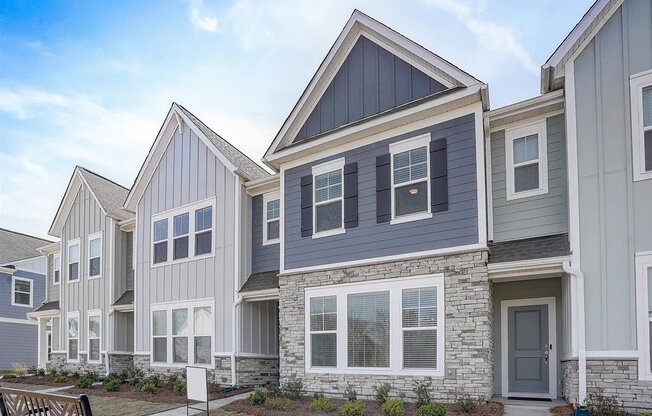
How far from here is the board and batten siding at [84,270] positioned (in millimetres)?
19094

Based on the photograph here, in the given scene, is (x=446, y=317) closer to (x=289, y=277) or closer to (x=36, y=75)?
(x=289, y=277)

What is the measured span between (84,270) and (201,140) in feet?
26.6

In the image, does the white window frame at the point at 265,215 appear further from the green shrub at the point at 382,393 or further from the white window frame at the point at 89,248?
the white window frame at the point at 89,248

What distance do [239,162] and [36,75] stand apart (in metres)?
5.52

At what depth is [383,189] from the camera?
457 inches

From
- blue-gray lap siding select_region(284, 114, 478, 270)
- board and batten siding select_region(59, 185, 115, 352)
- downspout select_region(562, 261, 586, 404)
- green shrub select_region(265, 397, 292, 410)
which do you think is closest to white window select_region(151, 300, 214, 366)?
board and batten siding select_region(59, 185, 115, 352)

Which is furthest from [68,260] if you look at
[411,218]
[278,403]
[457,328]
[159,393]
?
[457,328]

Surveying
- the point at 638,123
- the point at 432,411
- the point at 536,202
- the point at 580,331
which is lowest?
the point at 432,411

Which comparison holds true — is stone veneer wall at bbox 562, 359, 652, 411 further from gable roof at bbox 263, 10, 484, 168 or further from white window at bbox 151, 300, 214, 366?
white window at bbox 151, 300, 214, 366

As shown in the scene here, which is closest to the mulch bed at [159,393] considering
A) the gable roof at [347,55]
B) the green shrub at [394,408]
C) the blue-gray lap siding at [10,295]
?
the green shrub at [394,408]

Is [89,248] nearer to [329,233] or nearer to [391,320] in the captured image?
[329,233]

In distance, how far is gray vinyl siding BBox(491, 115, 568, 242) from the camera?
1019 centimetres

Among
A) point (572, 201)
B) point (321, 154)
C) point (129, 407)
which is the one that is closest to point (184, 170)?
point (321, 154)

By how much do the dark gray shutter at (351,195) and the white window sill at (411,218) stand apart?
38.4 inches
